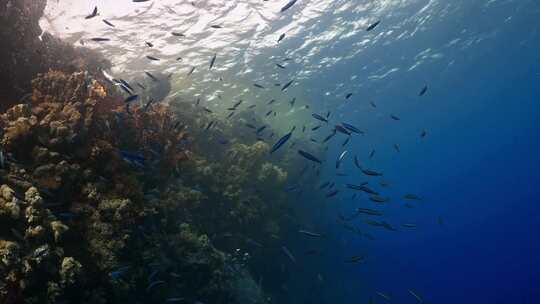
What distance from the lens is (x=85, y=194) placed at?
6012mm

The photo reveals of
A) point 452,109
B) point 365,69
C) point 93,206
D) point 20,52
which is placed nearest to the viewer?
point 93,206

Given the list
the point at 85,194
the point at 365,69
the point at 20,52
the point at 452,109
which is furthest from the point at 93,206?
the point at 452,109

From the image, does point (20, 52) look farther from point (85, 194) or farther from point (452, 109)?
point (452, 109)

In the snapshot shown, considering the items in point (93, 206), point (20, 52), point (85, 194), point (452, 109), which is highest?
point (20, 52)

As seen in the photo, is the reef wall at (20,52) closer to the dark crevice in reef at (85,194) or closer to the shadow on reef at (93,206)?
the dark crevice in reef at (85,194)

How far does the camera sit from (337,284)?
32125mm

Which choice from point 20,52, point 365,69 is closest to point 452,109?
point 365,69

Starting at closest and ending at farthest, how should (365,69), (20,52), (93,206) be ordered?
(93,206) → (20,52) → (365,69)

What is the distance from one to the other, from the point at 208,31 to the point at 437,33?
2073cm

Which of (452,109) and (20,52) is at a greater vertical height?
(20,52)

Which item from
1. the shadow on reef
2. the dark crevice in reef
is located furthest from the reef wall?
the shadow on reef

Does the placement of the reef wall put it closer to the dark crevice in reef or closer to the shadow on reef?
the dark crevice in reef

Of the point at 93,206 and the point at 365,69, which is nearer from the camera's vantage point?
the point at 93,206

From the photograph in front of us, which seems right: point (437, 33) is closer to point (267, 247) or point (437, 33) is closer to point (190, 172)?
point (267, 247)
